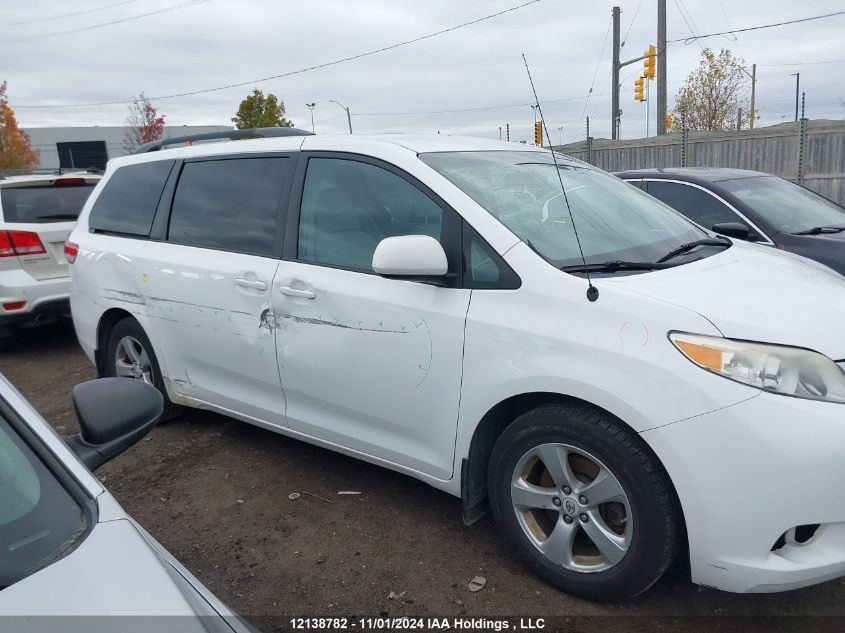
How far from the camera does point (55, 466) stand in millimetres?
1639

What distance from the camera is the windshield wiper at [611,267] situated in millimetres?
2679

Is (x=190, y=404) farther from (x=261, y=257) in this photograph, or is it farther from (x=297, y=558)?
(x=297, y=558)

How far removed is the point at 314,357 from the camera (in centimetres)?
332

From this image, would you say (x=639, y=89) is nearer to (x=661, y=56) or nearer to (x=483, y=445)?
(x=661, y=56)

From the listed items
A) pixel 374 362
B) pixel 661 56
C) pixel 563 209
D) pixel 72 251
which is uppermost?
pixel 661 56

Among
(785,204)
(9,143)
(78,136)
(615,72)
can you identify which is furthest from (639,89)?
(78,136)

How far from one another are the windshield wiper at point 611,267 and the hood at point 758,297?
0.06m

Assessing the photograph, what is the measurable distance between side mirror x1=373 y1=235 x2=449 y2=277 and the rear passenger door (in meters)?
0.95

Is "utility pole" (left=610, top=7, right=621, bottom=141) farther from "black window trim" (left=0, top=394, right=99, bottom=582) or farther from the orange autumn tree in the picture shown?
the orange autumn tree

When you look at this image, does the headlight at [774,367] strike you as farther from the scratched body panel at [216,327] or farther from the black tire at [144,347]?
the black tire at [144,347]

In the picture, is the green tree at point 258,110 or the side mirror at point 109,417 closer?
the side mirror at point 109,417

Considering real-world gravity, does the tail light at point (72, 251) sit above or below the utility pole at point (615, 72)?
below

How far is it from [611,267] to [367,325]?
108 cm

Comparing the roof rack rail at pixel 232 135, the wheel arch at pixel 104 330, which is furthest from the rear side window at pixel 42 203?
the wheel arch at pixel 104 330
